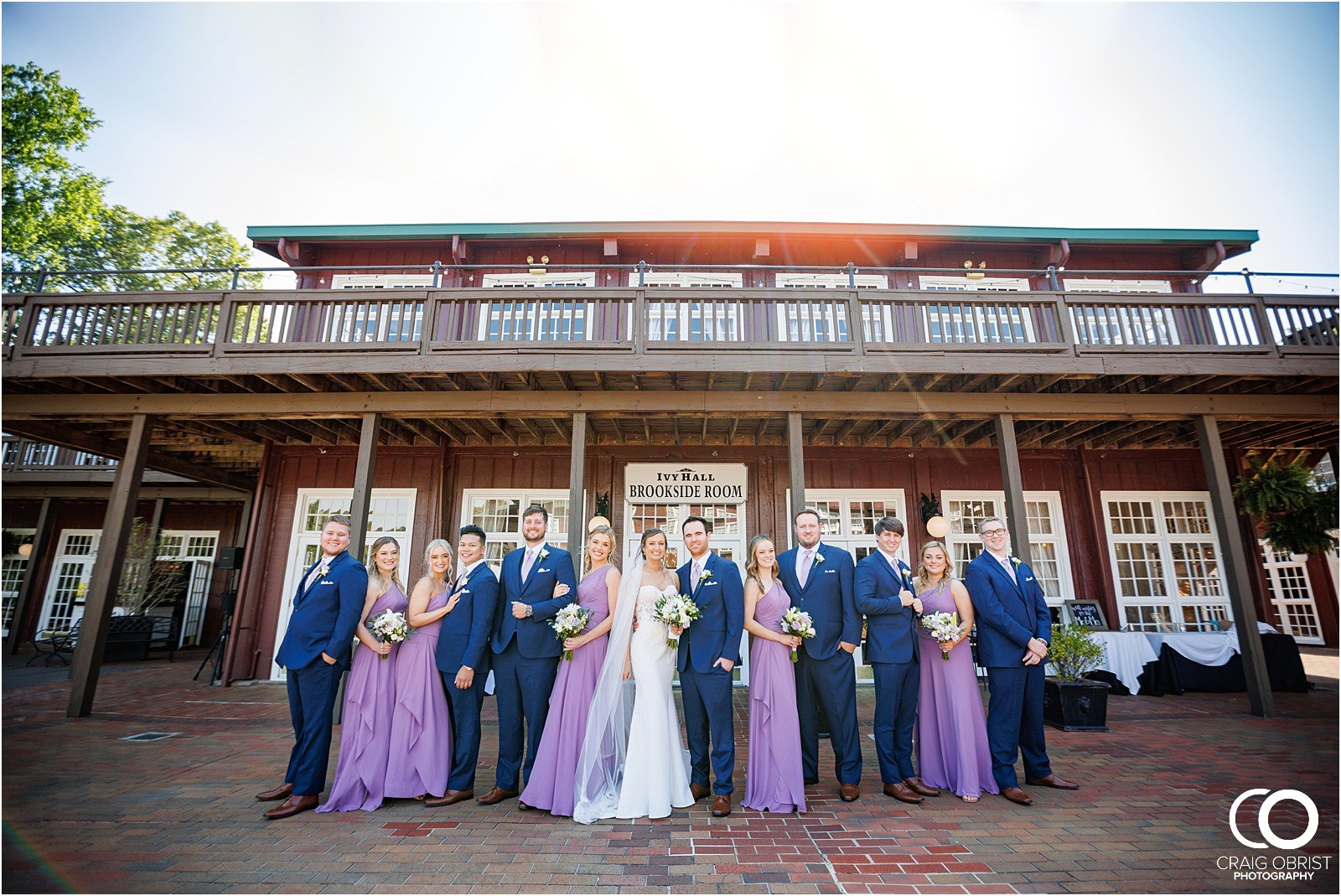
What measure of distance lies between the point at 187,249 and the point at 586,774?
2732cm

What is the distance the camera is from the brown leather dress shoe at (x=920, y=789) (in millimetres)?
4336

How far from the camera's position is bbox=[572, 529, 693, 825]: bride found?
12.9ft

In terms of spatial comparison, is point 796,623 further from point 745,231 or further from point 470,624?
point 745,231

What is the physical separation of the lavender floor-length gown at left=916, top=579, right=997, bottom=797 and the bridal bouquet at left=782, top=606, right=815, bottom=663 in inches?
43.2

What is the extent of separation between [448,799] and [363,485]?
14.5 feet

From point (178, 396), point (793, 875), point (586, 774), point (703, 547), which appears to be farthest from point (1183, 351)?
point (178, 396)

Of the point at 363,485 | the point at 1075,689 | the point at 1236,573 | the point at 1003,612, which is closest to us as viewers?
the point at 1003,612

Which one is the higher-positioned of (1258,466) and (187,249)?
(187,249)

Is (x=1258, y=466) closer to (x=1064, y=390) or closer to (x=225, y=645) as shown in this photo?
(x=1064, y=390)

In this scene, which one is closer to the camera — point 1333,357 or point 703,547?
point 703,547

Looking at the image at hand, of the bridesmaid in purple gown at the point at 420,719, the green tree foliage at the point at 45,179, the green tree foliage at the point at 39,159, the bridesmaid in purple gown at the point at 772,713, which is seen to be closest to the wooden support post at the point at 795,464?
the bridesmaid in purple gown at the point at 772,713

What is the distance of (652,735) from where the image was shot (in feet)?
13.1

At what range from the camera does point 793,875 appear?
3.13 meters

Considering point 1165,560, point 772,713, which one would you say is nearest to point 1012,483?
point 772,713
